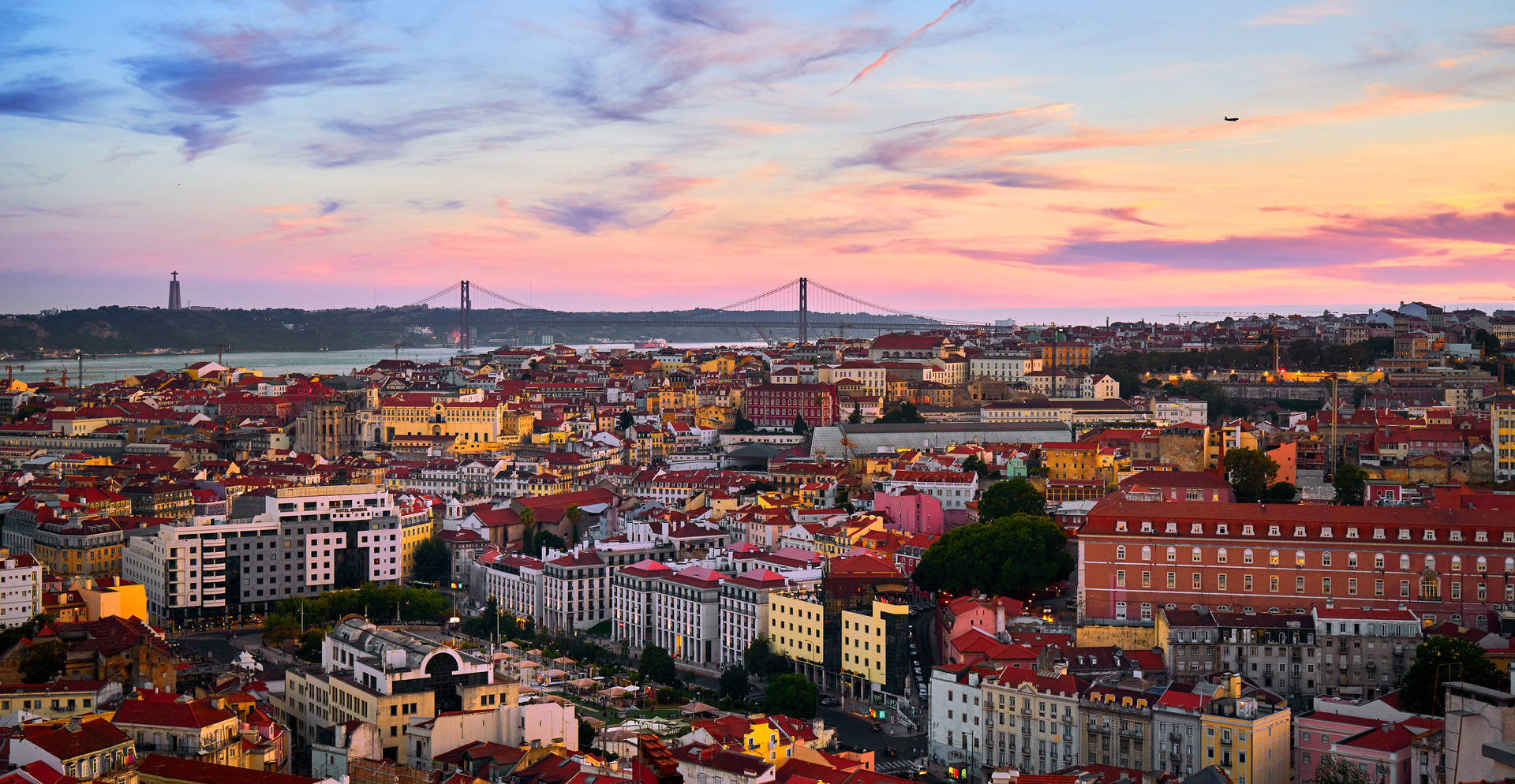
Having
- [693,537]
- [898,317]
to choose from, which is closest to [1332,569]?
[693,537]

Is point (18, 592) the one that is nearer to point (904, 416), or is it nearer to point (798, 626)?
point (798, 626)

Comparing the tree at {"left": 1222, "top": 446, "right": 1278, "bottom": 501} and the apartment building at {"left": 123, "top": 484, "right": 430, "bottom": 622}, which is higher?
the tree at {"left": 1222, "top": 446, "right": 1278, "bottom": 501}

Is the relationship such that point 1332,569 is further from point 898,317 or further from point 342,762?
point 898,317

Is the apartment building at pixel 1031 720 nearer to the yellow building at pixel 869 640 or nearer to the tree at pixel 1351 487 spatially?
the yellow building at pixel 869 640

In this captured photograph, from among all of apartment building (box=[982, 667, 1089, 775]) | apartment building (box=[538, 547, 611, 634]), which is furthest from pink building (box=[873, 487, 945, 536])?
apartment building (box=[982, 667, 1089, 775])

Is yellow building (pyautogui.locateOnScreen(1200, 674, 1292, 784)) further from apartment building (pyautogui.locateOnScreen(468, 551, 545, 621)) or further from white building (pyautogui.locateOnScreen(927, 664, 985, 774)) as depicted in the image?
apartment building (pyautogui.locateOnScreen(468, 551, 545, 621))

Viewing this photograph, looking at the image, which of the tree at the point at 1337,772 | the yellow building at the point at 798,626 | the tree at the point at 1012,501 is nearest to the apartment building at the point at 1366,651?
the tree at the point at 1337,772
